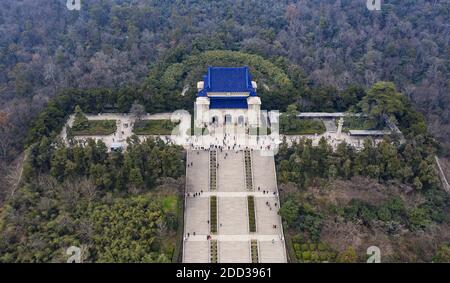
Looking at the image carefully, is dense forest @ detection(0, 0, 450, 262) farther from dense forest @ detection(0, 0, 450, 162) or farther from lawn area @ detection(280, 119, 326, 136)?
lawn area @ detection(280, 119, 326, 136)

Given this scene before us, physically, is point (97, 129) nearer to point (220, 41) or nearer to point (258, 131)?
point (258, 131)

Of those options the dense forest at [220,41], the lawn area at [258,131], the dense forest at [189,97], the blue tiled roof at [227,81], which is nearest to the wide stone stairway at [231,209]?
the dense forest at [189,97]

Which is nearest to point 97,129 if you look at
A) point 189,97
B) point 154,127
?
point 154,127

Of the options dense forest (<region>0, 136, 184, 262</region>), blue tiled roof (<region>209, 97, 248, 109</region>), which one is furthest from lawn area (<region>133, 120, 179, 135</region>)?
blue tiled roof (<region>209, 97, 248, 109</region>)

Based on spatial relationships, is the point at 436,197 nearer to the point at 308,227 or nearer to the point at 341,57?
the point at 308,227

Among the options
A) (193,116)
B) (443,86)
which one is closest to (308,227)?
(193,116)

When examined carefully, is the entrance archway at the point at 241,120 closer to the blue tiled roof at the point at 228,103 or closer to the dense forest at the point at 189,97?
the blue tiled roof at the point at 228,103
